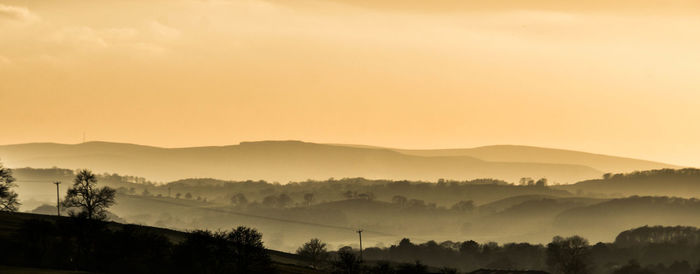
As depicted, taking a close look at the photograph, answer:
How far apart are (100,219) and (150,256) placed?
56.0 feet

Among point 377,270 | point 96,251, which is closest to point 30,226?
point 96,251

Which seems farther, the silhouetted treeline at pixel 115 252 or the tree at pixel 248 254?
the tree at pixel 248 254

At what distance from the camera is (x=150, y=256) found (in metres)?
184

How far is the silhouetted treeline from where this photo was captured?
176250mm

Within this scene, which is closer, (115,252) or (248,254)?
(115,252)

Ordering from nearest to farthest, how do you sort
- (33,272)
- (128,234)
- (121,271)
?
(33,272)
(121,271)
(128,234)

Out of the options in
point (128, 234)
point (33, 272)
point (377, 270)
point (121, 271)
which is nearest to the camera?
point (33, 272)

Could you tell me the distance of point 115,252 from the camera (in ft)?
586

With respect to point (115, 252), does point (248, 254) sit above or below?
below

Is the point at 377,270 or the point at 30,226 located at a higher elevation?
the point at 30,226

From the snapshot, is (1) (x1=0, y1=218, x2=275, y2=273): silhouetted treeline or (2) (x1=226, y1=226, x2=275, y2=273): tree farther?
(2) (x1=226, y1=226, x2=275, y2=273): tree

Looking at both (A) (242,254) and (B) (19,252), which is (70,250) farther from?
(A) (242,254)

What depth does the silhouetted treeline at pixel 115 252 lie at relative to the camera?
176 m

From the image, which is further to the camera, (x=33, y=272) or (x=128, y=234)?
(x=128, y=234)
